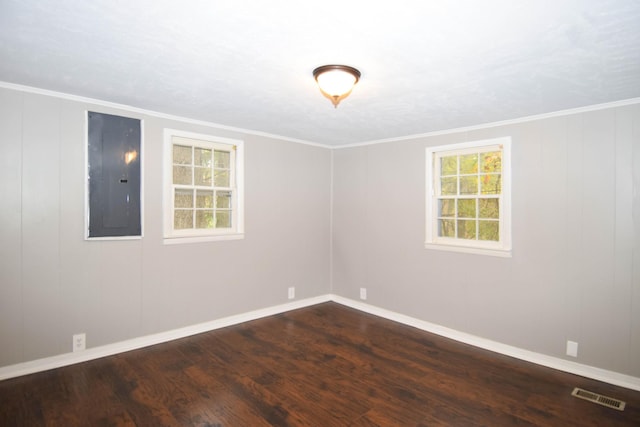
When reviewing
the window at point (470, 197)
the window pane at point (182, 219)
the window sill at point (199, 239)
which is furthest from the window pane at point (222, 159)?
the window at point (470, 197)

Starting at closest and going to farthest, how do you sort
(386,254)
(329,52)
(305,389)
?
(329,52) < (305,389) < (386,254)

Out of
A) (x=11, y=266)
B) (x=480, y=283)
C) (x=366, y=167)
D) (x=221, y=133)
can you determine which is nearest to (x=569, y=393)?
(x=480, y=283)

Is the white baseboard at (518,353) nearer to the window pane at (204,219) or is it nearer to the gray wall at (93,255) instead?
the gray wall at (93,255)

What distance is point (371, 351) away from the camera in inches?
140

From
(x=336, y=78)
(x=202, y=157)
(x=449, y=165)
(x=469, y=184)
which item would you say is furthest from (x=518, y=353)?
(x=202, y=157)

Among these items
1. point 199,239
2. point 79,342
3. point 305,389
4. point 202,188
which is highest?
point 202,188

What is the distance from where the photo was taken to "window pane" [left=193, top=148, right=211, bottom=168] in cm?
398

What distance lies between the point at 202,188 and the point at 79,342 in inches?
74.6

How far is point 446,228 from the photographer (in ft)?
13.9

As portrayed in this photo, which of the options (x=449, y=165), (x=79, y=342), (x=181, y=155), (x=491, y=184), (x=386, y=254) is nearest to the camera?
(x=79, y=342)

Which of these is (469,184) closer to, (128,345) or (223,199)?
(223,199)

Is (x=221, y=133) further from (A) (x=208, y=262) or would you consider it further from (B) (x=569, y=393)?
(B) (x=569, y=393)

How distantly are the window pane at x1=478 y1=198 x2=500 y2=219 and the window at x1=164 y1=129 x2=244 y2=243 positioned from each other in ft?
9.39

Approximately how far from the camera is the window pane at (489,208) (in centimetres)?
375
